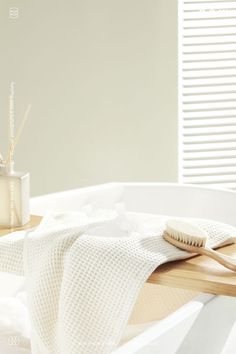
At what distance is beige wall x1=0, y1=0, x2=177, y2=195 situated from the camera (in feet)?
10.7

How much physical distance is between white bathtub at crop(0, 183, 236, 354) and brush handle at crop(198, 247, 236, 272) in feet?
0.17

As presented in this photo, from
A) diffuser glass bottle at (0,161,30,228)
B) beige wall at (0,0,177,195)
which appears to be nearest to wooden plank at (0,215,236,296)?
diffuser glass bottle at (0,161,30,228)

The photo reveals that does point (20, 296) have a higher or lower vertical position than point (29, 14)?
lower

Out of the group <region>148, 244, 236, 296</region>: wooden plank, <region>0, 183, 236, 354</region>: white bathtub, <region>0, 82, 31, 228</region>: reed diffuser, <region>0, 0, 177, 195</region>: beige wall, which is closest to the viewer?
<region>0, 183, 236, 354</region>: white bathtub

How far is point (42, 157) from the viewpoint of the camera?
3.32 m

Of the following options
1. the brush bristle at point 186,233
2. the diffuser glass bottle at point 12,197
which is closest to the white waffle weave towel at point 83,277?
the brush bristle at point 186,233

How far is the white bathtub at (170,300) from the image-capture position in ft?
3.22

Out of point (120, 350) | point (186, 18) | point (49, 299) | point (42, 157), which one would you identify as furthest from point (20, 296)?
point (186, 18)

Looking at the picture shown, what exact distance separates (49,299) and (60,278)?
0.04 m

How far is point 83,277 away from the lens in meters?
1.13

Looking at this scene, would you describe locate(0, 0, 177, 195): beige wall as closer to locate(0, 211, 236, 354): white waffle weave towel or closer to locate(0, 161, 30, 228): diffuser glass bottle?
locate(0, 161, 30, 228): diffuser glass bottle

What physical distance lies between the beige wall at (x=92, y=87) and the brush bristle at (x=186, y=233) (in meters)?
2.10

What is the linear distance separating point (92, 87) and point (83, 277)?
2239 mm

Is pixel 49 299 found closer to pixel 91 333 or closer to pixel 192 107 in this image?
pixel 91 333
